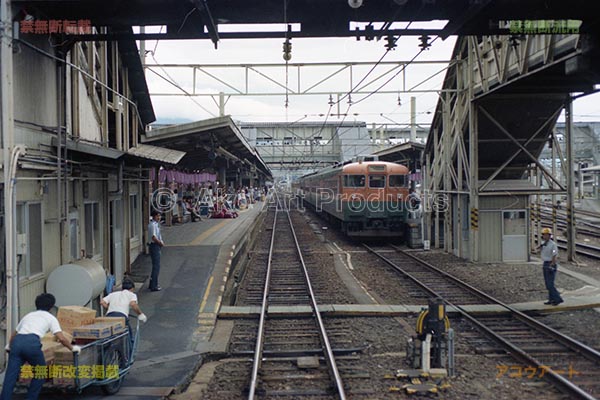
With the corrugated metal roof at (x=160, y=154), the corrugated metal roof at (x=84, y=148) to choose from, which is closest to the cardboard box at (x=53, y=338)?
the corrugated metal roof at (x=84, y=148)

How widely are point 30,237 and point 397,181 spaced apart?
44.9 ft

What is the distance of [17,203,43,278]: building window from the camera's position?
6.34 metres

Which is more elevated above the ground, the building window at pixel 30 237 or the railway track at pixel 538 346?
the building window at pixel 30 237

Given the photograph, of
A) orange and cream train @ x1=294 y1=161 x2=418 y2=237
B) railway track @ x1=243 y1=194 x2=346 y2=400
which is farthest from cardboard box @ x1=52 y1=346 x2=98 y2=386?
orange and cream train @ x1=294 y1=161 x2=418 y2=237

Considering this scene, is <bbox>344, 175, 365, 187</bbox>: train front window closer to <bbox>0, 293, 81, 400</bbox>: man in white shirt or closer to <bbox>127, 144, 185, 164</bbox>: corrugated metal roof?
<bbox>127, 144, 185, 164</bbox>: corrugated metal roof

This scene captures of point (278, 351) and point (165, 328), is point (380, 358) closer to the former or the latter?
point (278, 351)

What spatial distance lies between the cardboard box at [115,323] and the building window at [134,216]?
6.68m

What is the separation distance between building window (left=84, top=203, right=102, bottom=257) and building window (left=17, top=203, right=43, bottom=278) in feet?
7.16

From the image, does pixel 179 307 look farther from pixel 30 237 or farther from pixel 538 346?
pixel 538 346

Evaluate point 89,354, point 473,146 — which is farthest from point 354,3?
point 473,146

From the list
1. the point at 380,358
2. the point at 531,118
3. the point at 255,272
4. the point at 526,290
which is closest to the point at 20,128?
the point at 380,358

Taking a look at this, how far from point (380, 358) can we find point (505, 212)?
9247 mm

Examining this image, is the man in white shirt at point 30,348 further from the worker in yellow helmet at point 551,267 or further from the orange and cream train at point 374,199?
the orange and cream train at point 374,199

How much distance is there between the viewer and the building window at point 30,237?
6344 millimetres
